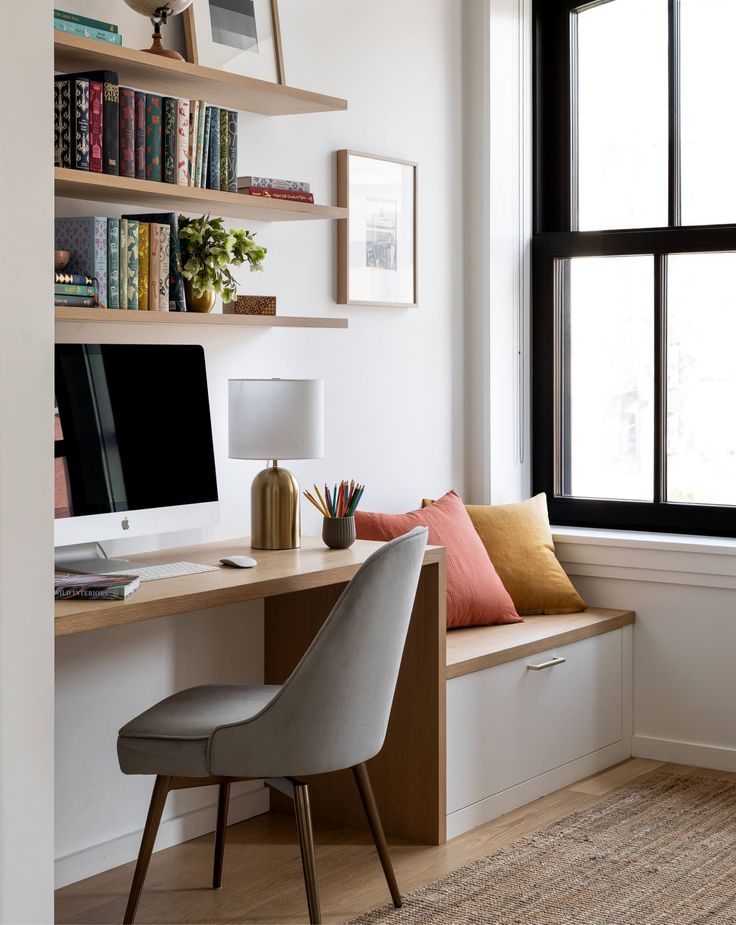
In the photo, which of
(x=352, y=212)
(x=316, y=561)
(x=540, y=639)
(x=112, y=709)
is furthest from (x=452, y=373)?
(x=112, y=709)

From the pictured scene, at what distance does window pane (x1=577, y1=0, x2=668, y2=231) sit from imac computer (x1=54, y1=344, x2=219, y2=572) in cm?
193

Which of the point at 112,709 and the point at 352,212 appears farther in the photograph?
the point at 352,212

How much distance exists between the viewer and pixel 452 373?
4117 millimetres

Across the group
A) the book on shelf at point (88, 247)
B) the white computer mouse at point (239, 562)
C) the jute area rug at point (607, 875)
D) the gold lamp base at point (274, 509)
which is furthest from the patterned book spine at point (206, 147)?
the jute area rug at point (607, 875)

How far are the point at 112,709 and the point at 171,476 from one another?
59 cm

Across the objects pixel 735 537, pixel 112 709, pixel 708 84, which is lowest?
pixel 112 709

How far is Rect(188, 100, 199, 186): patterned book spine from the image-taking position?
2.81 meters

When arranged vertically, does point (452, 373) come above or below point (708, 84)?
below

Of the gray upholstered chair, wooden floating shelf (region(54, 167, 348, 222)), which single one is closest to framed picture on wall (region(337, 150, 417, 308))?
wooden floating shelf (region(54, 167, 348, 222))

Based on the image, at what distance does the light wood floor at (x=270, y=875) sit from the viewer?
2.69 metres

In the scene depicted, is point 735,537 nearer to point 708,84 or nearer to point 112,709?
point 708,84

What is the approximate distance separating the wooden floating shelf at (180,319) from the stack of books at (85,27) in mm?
565

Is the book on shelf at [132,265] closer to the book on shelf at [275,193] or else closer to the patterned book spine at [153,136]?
the patterned book spine at [153,136]

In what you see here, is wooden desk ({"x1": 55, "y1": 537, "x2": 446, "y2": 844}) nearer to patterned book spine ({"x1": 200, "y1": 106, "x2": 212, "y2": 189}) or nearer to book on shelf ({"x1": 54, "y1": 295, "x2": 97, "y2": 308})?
book on shelf ({"x1": 54, "y1": 295, "x2": 97, "y2": 308})
